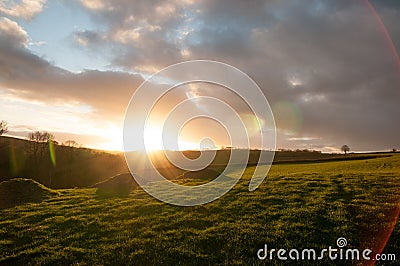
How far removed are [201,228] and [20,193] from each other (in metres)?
23.9

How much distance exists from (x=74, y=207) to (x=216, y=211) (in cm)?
1324

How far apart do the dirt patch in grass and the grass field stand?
129 inches

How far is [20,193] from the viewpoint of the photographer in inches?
1239

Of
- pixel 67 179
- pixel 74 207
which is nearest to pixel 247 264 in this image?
pixel 74 207

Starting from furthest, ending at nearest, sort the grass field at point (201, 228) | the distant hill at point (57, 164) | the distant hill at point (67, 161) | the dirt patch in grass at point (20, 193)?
the distant hill at point (57, 164) → the distant hill at point (67, 161) → the dirt patch in grass at point (20, 193) → the grass field at point (201, 228)

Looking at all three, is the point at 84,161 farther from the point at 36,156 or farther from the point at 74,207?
the point at 74,207

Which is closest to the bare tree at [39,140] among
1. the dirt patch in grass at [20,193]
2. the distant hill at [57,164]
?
the distant hill at [57,164]

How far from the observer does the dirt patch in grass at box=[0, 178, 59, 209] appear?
2915 centimetres

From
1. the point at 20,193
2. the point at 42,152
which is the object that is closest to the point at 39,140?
the point at 42,152

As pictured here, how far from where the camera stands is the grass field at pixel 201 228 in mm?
13664

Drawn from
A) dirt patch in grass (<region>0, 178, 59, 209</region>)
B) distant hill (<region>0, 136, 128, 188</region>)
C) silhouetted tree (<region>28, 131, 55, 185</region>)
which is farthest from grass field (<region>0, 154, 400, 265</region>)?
silhouetted tree (<region>28, 131, 55, 185</region>)

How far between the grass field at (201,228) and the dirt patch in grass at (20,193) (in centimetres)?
327

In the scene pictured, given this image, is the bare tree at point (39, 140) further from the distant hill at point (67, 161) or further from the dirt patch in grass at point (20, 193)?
the dirt patch in grass at point (20, 193)

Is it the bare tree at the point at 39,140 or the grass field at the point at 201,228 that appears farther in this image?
the bare tree at the point at 39,140
